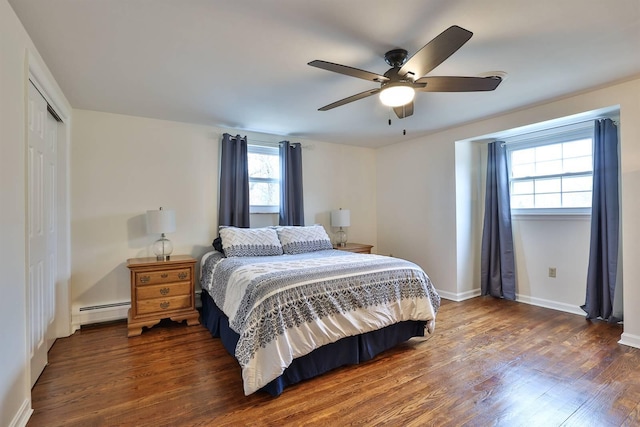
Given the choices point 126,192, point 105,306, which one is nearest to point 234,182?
point 126,192

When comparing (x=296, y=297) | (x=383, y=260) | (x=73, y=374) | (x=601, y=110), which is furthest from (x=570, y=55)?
(x=73, y=374)

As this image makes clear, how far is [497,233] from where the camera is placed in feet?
13.6

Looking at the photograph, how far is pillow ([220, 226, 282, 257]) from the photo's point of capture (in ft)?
11.3

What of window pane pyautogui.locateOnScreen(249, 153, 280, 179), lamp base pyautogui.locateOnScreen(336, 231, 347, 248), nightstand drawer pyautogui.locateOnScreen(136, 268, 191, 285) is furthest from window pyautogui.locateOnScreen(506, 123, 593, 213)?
nightstand drawer pyautogui.locateOnScreen(136, 268, 191, 285)

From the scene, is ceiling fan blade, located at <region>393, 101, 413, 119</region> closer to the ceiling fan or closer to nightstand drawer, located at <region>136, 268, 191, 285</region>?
the ceiling fan

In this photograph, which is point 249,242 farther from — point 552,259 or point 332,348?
point 552,259

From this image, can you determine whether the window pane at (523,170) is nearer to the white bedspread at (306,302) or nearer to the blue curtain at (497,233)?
the blue curtain at (497,233)

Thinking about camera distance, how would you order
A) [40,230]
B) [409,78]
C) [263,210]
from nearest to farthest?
[409,78]
[40,230]
[263,210]

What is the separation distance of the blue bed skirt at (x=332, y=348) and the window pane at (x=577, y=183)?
2.45m

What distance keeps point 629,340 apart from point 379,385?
2.30 meters

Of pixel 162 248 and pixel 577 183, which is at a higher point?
pixel 577 183

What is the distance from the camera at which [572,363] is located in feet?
7.95

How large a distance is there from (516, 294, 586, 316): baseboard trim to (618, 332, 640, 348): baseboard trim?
0.81 m

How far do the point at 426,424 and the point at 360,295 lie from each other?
92cm
